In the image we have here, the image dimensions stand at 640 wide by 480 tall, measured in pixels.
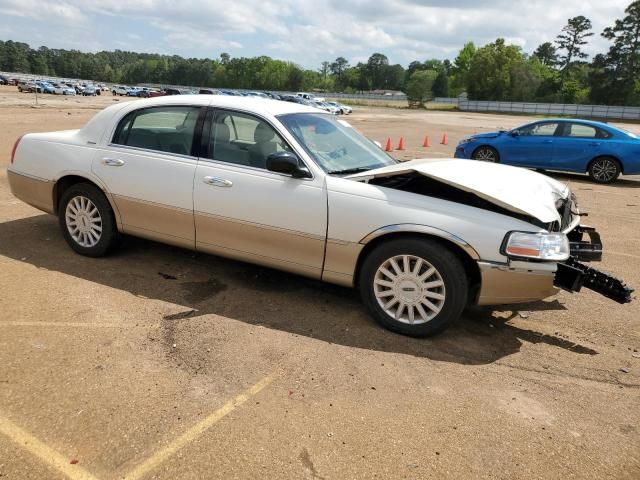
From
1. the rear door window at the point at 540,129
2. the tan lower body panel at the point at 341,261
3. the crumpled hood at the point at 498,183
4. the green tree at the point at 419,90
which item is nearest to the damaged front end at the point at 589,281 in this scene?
the crumpled hood at the point at 498,183

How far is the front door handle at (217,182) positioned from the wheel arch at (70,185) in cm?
112

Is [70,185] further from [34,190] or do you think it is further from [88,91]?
[88,91]

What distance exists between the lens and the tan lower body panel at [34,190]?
534cm

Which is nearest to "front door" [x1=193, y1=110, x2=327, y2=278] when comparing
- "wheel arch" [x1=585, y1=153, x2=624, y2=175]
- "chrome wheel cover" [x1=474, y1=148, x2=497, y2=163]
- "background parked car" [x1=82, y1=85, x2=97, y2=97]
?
"chrome wheel cover" [x1=474, y1=148, x2=497, y2=163]

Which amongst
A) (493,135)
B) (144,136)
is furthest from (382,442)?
(493,135)

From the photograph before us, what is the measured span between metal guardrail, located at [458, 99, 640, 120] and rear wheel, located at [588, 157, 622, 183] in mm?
61900

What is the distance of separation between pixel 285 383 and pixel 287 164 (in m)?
1.67

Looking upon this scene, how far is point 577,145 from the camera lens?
12250 millimetres

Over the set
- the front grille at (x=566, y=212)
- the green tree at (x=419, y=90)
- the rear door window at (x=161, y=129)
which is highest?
the green tree at (x=419, y=90)

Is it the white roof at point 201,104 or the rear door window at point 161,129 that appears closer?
the white roof at point 201,104

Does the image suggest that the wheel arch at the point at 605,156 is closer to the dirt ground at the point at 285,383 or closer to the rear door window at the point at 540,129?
the rear door window at the point at 540,129

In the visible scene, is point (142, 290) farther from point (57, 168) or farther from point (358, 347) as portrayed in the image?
point (358, 347)

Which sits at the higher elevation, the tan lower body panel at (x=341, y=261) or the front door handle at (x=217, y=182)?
the front door handle at (x=217, y=182)

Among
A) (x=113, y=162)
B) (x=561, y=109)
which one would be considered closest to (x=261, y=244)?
(x=113, y=162)
